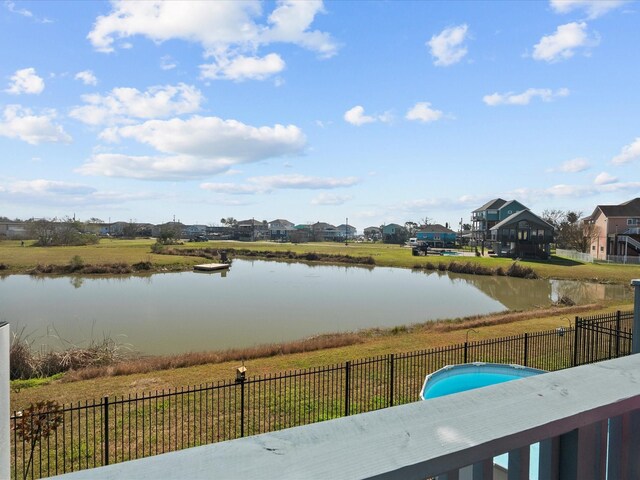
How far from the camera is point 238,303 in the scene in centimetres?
3058

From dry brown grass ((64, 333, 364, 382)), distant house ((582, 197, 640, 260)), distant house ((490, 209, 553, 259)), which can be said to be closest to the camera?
dry brown grass ((64, 333, 364, 382))

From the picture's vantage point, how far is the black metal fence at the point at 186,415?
792cm

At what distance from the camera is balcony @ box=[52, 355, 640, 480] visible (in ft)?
3.43

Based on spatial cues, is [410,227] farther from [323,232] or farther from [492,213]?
[492,213]

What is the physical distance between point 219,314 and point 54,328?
8763mm

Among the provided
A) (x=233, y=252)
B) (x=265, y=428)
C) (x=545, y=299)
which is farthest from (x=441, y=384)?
(x=233, y=252)

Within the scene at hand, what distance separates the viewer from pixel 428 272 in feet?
179

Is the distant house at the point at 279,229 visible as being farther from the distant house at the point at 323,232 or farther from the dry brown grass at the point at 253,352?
the dry brown grass at the point at 253,352

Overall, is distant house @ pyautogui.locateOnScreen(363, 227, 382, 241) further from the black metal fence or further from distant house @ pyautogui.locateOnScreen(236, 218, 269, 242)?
the black metal fence

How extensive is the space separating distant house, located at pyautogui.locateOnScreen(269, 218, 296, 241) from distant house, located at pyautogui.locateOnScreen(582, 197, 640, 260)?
109m

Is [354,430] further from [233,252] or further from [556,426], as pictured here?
[233,252]

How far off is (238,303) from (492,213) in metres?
70.3

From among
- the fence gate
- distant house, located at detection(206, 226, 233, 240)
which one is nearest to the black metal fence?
the fence gate

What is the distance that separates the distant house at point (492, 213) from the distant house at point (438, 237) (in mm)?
12513
